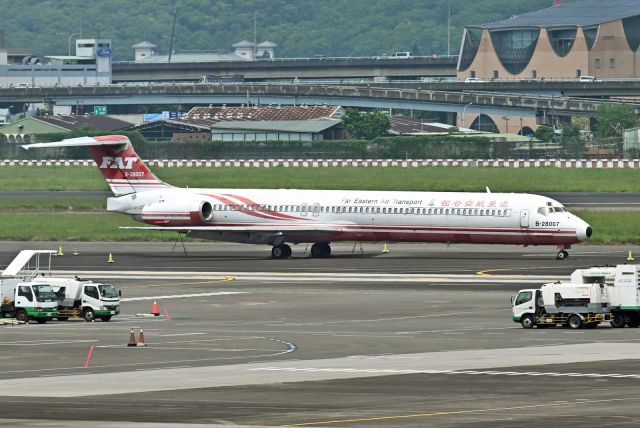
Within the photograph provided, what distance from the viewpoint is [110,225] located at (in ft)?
328

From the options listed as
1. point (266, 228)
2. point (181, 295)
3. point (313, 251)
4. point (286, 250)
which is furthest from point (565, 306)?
point (313, 251)

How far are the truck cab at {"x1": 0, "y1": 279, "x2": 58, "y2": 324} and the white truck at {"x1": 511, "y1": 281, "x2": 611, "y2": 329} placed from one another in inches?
630

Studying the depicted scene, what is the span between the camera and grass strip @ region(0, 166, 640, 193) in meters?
125

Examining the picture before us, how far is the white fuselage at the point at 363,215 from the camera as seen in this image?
7556cm

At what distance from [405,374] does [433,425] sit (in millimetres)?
8532

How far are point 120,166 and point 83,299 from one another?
31.1 metres

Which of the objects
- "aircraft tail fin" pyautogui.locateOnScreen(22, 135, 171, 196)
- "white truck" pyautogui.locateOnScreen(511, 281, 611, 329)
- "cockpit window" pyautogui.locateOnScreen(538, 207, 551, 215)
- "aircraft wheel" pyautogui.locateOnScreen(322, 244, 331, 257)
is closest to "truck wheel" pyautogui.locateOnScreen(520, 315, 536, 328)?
A: "white truck" pyautogui.locateOnScreen(511, 281, 611, 329)

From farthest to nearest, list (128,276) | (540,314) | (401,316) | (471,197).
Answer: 1. (471,197)
2. (128,276)
3. (401,316)
4. (540,314)

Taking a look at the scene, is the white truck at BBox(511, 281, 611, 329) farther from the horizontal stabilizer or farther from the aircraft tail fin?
the horizontal stabilizer

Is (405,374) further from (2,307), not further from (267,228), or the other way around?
(267,228)

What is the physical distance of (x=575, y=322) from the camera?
166ft

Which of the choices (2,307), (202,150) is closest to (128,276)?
(2,307)

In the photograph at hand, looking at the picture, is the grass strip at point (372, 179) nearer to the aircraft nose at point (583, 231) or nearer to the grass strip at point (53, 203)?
the grass strip at point (53, 203)

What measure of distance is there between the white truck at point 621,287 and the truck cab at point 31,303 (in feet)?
58.8
